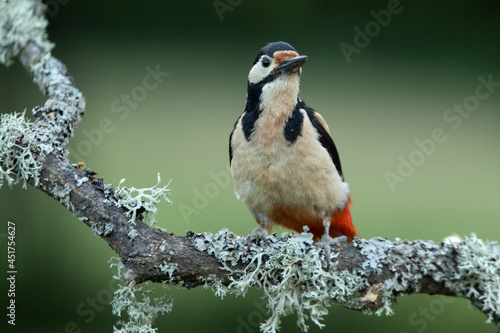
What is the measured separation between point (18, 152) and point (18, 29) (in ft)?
2.03

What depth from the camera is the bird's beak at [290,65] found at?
2002 mm

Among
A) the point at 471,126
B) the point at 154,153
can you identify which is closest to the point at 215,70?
the point at 154,153

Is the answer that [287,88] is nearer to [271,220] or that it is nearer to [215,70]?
[271,220]

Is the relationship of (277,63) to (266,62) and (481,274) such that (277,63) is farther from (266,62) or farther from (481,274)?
(481,274)
